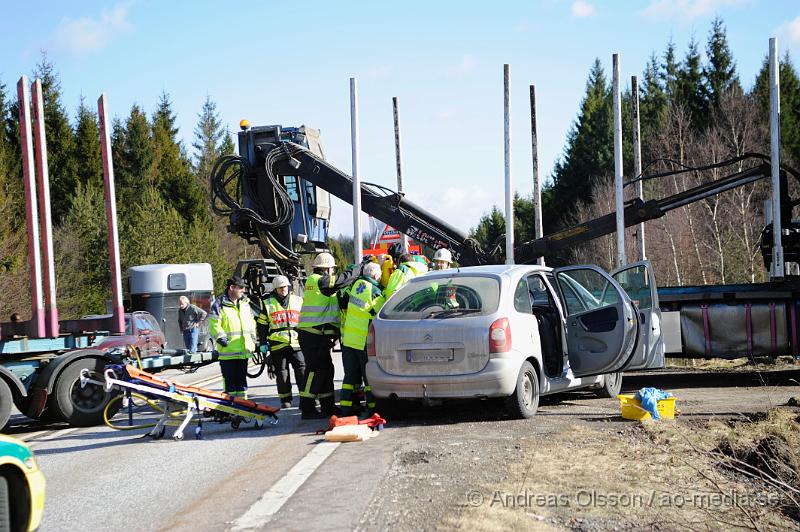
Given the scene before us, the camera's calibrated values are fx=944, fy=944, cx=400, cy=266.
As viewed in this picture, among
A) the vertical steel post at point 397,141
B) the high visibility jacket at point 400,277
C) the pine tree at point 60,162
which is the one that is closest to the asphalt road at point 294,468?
the high visibility jacket at point 400,277

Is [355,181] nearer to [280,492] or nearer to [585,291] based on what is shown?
[585,291]

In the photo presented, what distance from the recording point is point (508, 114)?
25016 mm

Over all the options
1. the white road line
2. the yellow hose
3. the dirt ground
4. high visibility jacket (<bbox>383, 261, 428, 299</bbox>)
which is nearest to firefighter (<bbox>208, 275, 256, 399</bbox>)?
the yellow hose

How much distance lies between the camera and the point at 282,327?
11.5 m

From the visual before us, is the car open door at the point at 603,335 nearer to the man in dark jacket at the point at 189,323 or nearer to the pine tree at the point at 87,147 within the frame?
the man in dark jacket at the point at 189,323

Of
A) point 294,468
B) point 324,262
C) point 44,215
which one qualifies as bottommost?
point 294,468

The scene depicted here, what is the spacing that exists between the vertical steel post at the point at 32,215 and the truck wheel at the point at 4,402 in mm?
856

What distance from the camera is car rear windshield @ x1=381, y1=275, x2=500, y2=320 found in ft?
32.2

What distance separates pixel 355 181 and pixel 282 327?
998 centimetres

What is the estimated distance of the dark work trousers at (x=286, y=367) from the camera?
1158 cm

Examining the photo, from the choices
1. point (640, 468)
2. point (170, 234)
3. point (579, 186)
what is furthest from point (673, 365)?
point (579, 186)

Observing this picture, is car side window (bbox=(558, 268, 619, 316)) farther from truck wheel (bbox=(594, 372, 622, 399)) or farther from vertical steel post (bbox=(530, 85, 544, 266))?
vertical steel post (bbox=(530, 85, 544, 266))

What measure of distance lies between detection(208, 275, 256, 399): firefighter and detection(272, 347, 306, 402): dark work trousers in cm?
43

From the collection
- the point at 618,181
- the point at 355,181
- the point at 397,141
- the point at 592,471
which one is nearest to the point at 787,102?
Result: the point at 397,141
